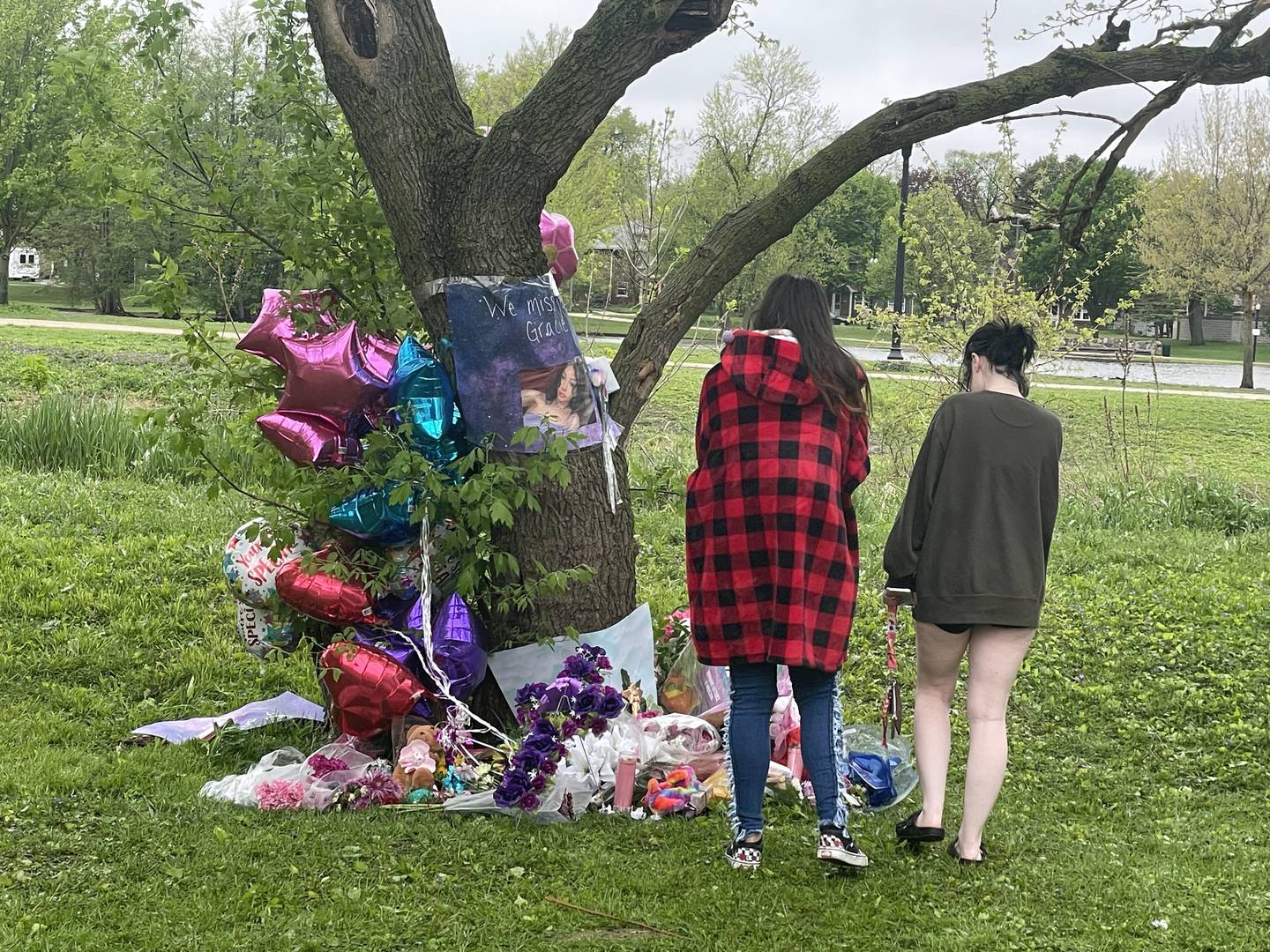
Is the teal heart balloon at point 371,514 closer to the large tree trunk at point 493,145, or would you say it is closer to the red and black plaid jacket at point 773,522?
the large tree trunk at point 493,145

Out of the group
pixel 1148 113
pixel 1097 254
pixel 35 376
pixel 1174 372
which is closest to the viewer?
pixel 1148 113

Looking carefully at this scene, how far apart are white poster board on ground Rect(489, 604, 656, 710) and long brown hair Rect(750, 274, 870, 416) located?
57.5 inches

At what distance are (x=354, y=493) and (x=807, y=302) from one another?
1.72 m

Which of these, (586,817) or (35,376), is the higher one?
(35,376)

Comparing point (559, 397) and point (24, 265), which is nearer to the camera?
point (559, 397)

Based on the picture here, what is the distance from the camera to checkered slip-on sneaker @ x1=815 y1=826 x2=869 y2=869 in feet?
11.3

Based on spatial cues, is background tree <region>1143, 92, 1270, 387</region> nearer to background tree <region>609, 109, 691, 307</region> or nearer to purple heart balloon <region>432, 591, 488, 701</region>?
background tree <region>609, 109, 691, 307</region>

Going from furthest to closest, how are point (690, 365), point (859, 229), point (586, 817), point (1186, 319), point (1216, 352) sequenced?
point (1186, 319)
point (1216, 352)
point (859, 229)
point (690, 365)
point (586, 817)

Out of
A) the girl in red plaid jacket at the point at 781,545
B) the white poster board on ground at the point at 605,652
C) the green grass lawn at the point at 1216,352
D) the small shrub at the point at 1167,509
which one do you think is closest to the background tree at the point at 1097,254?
Result: the small shrub at the point at 1167,509

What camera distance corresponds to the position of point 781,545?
11.5ft

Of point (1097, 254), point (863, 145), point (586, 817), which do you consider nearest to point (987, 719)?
point (586, 817)

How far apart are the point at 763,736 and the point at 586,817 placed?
0.77 metres

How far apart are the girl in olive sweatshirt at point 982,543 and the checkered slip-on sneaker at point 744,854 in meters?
0.47

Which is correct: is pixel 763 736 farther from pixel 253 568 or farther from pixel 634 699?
pixel 253 568
